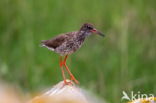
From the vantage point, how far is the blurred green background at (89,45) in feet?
31.7

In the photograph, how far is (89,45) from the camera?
10.4 meters

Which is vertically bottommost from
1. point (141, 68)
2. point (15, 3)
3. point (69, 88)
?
point (69, 88)

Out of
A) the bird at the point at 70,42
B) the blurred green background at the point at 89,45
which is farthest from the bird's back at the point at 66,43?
the blurred green background at the point at 89,45

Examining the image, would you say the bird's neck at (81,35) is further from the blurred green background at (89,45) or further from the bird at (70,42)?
the blurred green background at (89,45)

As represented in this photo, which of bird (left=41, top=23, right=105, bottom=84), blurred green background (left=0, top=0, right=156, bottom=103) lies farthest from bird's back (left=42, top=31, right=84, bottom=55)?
blurred green background (left=0, top=0, right=156, bottom=103)

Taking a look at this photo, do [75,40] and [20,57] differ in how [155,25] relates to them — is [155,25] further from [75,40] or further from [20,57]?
[75,40]

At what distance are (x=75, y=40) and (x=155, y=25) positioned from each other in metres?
3.87

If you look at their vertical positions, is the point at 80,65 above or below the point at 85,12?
below

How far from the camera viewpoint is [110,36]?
34.3 feet

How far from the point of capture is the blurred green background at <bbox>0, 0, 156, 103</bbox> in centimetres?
967

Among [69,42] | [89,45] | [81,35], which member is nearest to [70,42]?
[69,42]

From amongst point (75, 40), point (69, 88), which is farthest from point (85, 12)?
point (69, 88)

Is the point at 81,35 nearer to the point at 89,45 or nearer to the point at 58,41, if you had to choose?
the point at 58,41

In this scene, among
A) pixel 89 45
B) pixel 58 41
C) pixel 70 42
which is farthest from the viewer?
pixel 89 45
